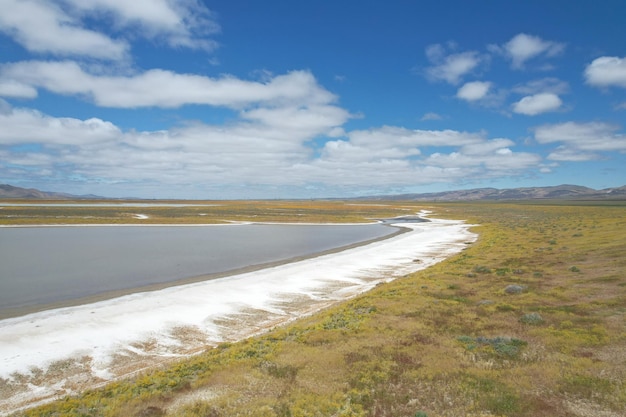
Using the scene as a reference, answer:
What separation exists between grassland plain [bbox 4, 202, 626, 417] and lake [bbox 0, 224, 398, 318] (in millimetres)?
15603

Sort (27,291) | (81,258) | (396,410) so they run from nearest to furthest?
(396,410), (27,291), (81,258)

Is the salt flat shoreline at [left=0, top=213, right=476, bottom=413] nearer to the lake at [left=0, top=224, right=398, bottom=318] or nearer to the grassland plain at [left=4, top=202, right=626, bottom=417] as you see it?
the grassland plain at [left=4, top=202, right=626, bottom=417]

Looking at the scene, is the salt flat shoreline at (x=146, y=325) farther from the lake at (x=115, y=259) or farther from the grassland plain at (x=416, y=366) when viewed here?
the lake at (x=115, y=259)

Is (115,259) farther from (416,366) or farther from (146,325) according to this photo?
(416,366)

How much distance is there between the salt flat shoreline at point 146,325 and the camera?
44.6 feet

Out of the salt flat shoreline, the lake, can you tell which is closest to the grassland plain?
the salt flat shoreline

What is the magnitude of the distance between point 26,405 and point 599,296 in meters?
26.0

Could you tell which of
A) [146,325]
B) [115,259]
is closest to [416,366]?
[146,325]

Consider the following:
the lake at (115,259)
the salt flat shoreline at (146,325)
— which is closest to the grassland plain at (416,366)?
the salt flat shoreline at (146,325)

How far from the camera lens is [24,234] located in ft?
198

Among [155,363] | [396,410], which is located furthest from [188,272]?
[396,410]

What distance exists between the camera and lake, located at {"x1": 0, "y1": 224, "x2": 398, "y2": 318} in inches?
1032

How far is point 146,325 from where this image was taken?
19.0 m

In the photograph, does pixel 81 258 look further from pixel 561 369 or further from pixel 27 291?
pixel 561 369
